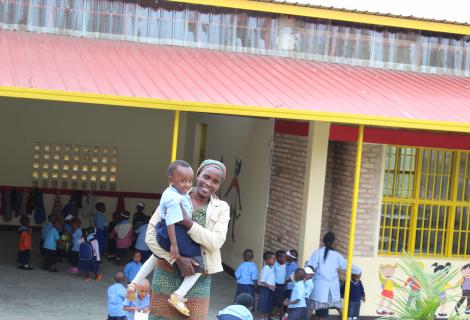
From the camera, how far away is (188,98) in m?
11.3

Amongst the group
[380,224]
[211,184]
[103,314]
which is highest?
[211,184]

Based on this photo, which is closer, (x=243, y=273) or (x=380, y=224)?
(x=243, y=273)

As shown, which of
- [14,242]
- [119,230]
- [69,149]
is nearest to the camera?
[119,230]

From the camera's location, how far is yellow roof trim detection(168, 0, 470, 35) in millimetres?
14711

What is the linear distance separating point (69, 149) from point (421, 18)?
8229 millimetres

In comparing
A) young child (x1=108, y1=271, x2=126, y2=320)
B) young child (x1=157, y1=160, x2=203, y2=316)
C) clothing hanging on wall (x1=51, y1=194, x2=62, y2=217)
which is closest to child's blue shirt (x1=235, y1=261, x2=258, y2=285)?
young child (x1=108, y1=271, x2=126, y2=320)

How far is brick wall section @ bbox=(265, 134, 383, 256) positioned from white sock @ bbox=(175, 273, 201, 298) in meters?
8.50

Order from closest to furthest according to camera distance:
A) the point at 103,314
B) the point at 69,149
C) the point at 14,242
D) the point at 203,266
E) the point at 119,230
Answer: the point at 203,266 < the point at 103,314 < the point at 119,230 < the point at 14,242 < the point at 69,149

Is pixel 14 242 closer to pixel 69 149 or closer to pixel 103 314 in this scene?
pixel 69 149

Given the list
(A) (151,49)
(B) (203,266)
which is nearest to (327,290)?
(A) (151,49)

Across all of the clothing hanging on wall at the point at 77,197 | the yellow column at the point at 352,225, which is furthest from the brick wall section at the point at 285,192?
the clothing hanging on wall at the point at 77,197

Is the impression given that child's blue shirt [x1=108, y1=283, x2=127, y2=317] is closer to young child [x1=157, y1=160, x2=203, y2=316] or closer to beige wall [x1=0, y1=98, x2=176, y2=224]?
young child [x1=157, y1=160, x2=203, y2=316]

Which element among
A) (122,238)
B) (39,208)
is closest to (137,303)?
(122,238)

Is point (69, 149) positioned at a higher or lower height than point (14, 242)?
higher
